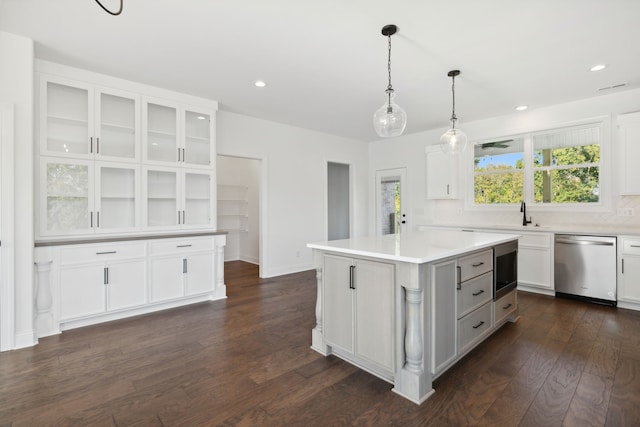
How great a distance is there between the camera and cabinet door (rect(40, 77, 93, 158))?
316cm

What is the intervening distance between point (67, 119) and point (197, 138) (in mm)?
1412

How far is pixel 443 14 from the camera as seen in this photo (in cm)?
243

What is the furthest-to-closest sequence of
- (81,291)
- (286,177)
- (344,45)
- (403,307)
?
(286,177) < (81,291) < (344,45) < (403,307)

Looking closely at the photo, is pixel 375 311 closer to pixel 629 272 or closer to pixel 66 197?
pixel 66 197

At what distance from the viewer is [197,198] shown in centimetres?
430

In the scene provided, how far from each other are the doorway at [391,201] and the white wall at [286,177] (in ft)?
3.68

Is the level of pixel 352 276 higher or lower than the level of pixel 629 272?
higher

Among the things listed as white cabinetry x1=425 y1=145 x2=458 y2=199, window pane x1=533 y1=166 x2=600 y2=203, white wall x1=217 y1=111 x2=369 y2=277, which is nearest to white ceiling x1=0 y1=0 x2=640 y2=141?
white wall x1=217 y1=111 x2=369 y2=277

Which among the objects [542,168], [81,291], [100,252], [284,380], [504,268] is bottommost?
[284,380]

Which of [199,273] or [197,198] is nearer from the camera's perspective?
[199,273]

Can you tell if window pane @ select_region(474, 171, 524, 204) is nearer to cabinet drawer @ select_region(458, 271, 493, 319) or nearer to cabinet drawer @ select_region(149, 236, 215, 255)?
cabinet drawer @ select_region(458, 271, 493, 319)

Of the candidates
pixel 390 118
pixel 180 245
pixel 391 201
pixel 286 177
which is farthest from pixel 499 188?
pixel 180 245

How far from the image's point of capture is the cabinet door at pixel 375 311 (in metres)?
2.07

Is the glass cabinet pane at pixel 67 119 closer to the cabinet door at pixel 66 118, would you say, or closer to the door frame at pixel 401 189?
the cabinet door at pixel 66 118
